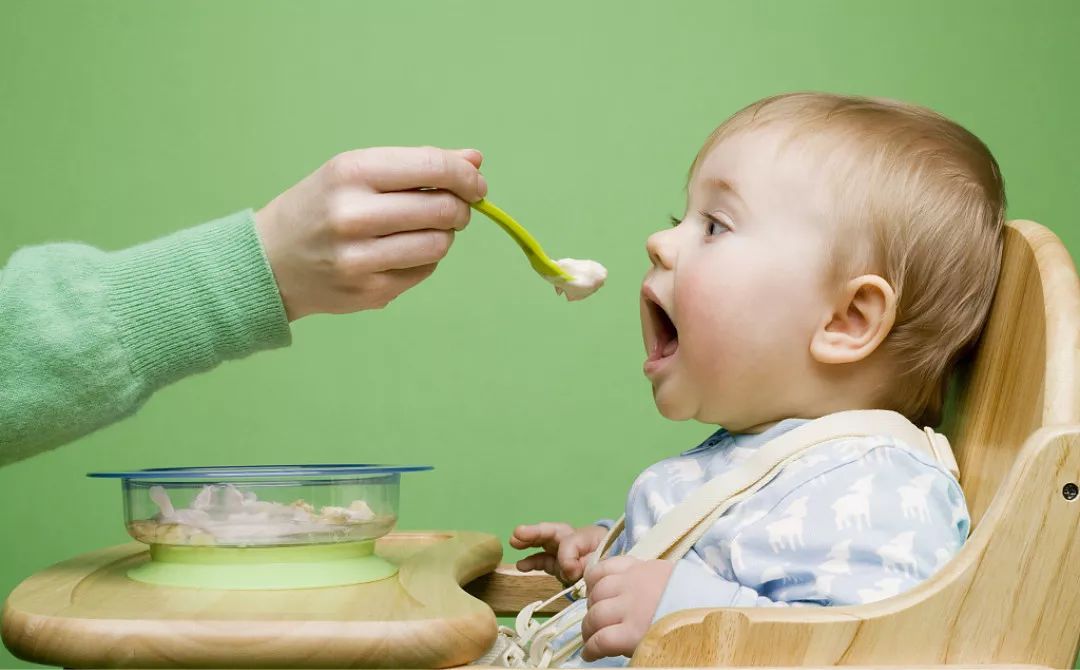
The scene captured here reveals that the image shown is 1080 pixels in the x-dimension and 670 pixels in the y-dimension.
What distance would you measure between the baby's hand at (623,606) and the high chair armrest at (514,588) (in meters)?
0.37

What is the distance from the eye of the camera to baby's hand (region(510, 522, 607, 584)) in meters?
1.02

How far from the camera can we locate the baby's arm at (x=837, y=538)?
0.69 m

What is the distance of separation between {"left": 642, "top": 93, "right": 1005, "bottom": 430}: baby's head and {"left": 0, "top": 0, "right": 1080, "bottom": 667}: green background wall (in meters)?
0.83

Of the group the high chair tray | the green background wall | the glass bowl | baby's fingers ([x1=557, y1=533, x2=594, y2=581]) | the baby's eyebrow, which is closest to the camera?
the high chair tray

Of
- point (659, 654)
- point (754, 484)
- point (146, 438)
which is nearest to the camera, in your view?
point (659, 654)

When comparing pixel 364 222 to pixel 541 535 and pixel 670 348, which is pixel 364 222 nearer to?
pixel 670 348

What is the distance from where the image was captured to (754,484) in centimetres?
79

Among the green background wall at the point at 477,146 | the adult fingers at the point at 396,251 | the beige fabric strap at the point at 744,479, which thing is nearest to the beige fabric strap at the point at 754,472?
the beige fabric strap at the point at 744,479

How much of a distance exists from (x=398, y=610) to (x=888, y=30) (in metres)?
1.35

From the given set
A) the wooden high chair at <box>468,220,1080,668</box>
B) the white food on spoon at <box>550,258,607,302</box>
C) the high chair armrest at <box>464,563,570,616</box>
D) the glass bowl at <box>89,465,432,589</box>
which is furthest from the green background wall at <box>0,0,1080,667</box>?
the wooden high chair at <box>468,220,1080,668</box>

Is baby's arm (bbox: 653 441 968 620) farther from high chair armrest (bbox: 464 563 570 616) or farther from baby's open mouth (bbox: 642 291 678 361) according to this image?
high chair armrest (bbox: 464 563 570 616)

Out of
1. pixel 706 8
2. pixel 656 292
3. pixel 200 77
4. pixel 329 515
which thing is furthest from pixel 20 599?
pixel 706 8

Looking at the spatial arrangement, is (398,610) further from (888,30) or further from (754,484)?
(888,30)

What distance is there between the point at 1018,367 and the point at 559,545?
44 centimetres
